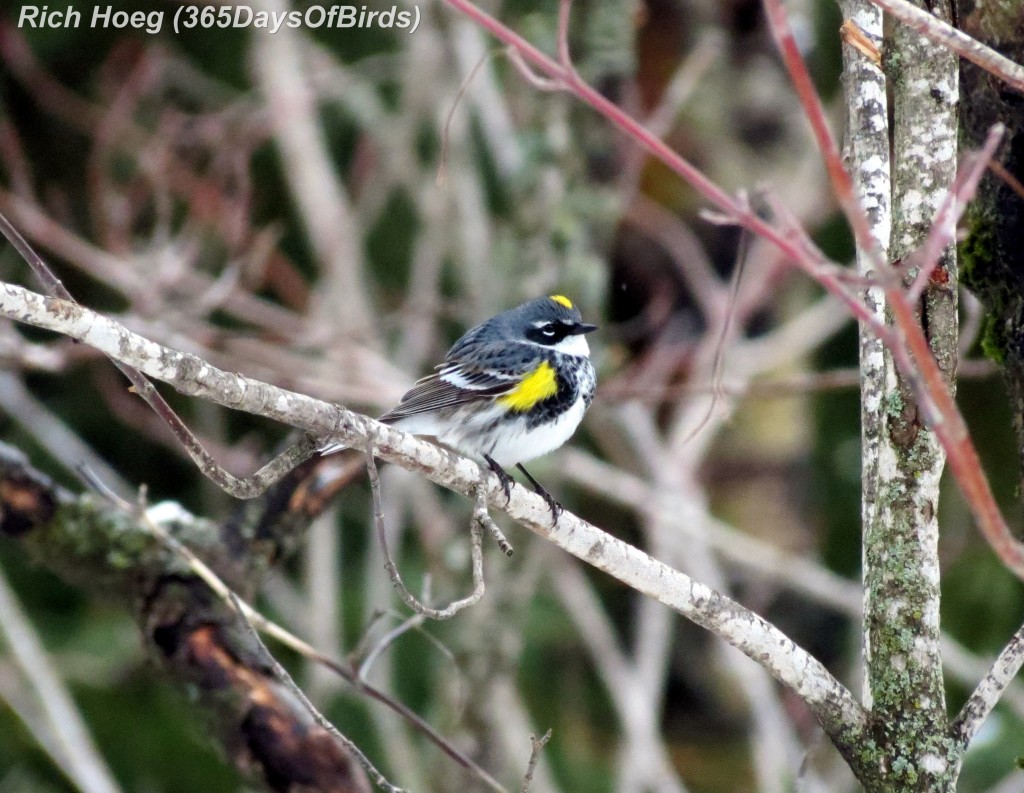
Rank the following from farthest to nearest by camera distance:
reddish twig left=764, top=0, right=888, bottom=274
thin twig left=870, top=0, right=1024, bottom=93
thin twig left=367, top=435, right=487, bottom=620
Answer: thin twig left=367, top=435, right=487, bottom=620 → thin twig left=870, top=0, right=1024, bottom=93 → reddish twig left=764, top=0, right=888, bottom=274

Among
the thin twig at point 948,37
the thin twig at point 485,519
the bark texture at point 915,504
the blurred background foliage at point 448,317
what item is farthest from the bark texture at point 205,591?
the thin twig at point 948,37

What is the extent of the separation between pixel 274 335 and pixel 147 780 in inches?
116

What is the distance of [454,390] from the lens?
13.7 ft

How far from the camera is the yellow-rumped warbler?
13.3 ft

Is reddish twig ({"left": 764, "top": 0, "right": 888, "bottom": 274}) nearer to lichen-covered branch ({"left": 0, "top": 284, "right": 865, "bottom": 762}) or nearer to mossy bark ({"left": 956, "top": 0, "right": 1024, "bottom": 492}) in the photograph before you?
lichen-covered branch ({"left": 0, "top": 284, "right": 865, "bottom": 762})

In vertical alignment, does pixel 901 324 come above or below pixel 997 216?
below

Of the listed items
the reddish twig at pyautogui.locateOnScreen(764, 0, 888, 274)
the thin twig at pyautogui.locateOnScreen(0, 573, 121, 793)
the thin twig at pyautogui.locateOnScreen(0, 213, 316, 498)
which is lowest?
the thin twig at pyautogui.locateOnScreen(0, 573, 121, 793)

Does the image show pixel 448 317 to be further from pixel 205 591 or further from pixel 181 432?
pixel 181 432

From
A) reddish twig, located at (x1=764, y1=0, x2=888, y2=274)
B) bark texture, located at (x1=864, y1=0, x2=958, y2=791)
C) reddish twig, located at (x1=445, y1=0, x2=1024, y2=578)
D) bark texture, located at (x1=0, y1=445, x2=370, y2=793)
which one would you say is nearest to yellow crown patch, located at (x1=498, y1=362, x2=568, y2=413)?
bark texture, located at (x1=0, y1=445, x2=370, y2=793)

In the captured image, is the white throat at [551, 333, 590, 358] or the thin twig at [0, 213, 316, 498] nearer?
the thin twig at [0, 213, 316, 498]

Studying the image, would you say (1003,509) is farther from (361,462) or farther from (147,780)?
(147,780)

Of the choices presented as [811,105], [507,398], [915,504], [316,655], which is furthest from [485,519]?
[507,398]

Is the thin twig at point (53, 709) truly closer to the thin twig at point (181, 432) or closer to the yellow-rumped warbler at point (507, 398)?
the yellow-rumped warbler at point (507, 398)

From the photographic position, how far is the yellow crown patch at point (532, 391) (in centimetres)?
409
